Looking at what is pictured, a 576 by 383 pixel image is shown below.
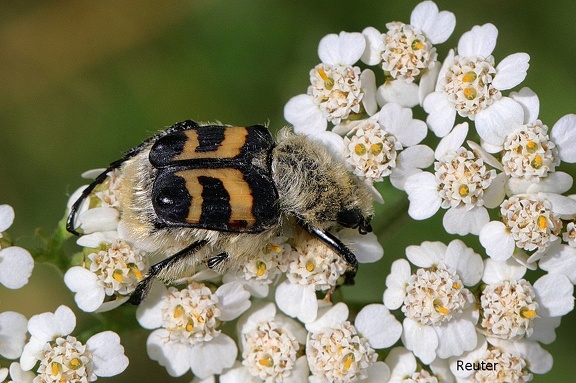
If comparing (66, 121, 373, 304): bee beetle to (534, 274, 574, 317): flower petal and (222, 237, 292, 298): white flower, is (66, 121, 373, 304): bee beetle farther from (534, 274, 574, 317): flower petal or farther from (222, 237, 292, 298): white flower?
(534, 274, 574, 317): flower petal

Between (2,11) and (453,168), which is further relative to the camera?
(2,11)

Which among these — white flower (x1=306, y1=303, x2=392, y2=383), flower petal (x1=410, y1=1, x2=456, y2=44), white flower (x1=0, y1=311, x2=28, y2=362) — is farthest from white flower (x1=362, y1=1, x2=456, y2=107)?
white flower (x1=0, y1=311, x2=28, y2=362)

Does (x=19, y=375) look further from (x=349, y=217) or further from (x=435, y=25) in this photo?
(x=435, y=25)

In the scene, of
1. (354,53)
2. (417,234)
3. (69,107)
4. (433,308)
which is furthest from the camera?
(69,107)

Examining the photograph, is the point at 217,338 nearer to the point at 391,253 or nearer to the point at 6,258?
the point at 6,258

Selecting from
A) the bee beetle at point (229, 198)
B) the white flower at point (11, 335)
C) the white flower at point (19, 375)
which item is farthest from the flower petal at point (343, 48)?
the white flower at point (19, 375)

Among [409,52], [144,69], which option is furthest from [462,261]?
[144,69]

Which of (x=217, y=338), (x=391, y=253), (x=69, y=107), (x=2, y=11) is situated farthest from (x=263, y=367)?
(x=2, y=11)

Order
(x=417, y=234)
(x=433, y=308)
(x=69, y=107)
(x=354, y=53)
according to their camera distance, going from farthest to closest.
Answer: (x=69, y=107) → (x=417, y=234) → (x=354, y=53) → (x=433, y=308)
